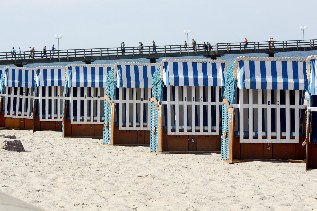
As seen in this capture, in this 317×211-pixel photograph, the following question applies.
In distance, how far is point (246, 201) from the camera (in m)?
8.17

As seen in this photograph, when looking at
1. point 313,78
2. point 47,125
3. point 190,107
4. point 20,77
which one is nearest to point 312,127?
point 313,78

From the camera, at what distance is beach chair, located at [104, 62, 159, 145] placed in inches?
619

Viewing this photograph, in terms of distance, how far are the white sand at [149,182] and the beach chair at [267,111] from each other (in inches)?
22.0

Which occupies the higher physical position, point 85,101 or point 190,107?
point 85,101

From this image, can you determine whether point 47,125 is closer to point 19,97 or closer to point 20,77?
point 19,97

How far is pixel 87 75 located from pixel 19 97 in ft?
14.6

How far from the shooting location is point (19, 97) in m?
20.5

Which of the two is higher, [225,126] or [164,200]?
[225,126]

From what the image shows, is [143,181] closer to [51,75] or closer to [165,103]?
[165,103]

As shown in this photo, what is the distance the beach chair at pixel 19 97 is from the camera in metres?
20.3

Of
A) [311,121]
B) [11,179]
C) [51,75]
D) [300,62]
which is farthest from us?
[51,75]

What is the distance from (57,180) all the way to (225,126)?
533cm

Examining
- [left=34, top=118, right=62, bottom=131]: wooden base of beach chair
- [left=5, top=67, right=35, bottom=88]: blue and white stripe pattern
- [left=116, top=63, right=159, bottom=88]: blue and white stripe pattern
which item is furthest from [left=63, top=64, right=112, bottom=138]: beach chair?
[left=5, top=67, right=35, bottom=88]: blue and white stripe pattern

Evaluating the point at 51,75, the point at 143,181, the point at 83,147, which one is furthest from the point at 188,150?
the point at 51,75
